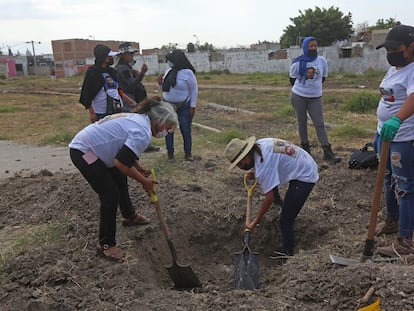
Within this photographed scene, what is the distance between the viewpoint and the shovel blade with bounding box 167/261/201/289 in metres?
4.04

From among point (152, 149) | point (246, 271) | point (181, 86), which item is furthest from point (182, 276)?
point (152, 149)

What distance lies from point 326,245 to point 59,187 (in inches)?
135

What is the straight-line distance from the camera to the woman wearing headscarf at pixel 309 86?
6.66 m

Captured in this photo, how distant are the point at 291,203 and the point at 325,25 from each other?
3932 cm

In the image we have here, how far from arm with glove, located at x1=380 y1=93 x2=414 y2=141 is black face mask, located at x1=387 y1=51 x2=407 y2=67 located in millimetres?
337

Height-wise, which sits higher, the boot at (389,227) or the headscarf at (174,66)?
the headscarf at (174,66)

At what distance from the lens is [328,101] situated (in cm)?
1564

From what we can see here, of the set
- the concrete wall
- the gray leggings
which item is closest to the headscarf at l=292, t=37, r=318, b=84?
the gray leggings

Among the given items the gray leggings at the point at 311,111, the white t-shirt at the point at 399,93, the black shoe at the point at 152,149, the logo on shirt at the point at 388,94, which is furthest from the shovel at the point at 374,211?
the black shoe at the point at 152,149

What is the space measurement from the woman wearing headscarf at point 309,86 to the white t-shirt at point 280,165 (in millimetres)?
2850

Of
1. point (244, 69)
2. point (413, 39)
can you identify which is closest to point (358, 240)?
point (413, 39)

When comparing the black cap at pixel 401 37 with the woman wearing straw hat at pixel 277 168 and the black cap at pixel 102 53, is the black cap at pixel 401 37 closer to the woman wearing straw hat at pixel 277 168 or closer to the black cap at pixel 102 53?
the woman wearing straw hat at pixel 277 168

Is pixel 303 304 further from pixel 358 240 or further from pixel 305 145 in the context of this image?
pixel 305 145

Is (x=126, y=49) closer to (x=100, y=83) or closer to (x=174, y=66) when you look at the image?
(x=174, y=66)
